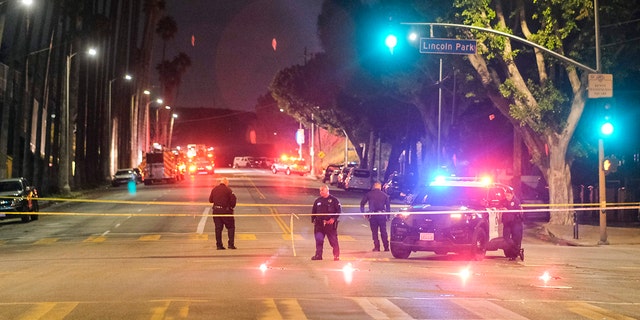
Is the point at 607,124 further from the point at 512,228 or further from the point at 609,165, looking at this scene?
the point at 512,228

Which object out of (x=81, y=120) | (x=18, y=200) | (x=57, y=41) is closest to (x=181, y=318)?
(x=18, y=200)

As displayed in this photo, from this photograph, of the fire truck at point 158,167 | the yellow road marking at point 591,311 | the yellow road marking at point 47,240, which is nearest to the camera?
the yellow road marking at point 591,311

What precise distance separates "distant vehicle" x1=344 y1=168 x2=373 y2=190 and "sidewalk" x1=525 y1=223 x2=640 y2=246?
30.0 metres

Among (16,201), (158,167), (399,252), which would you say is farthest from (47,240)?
(158,167)

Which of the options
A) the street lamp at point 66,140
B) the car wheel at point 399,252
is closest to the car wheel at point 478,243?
the car wheel at point 399,252

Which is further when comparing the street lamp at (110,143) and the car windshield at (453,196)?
the street lamp at (110,143)

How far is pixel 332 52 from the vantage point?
6656 cm

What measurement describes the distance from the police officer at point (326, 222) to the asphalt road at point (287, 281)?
50 centimetres

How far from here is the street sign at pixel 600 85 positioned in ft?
90.5

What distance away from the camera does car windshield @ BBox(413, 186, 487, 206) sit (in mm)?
19625

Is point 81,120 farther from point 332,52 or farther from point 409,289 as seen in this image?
point 409,289

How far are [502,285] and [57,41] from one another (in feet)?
158

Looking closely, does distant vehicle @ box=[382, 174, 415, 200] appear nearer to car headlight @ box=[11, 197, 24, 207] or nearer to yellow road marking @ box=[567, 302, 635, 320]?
car headlight @ box=[11, 197, 24, 207]

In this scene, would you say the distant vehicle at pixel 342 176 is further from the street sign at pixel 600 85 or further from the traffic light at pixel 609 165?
the street sign at pixel 600 85
